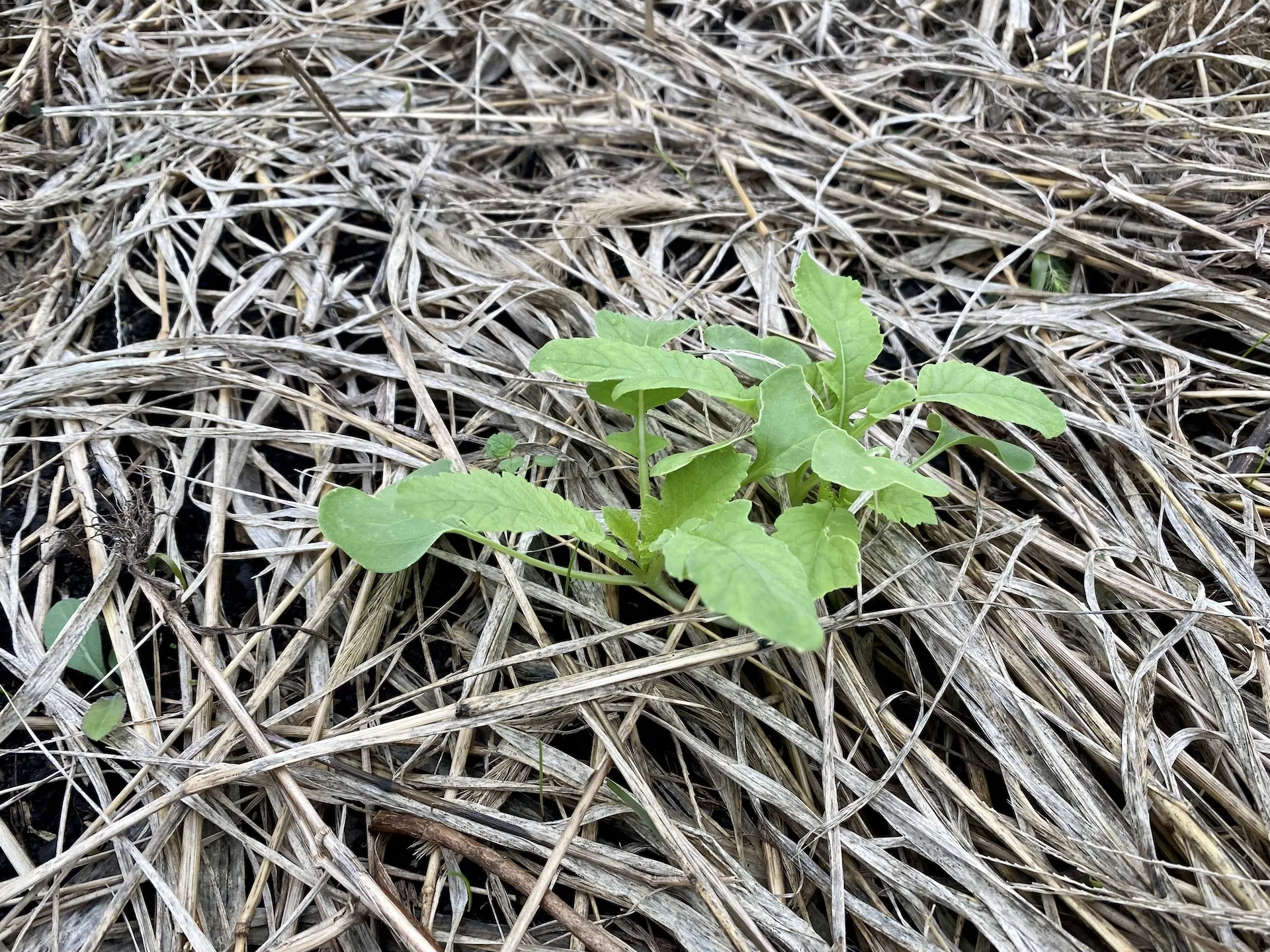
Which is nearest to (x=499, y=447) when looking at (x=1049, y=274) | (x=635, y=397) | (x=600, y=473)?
(x=600, y=473)

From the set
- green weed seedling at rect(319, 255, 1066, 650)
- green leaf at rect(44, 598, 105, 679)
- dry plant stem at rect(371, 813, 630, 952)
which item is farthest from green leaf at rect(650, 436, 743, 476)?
green leaf at rect(44, 598, 105, 679)

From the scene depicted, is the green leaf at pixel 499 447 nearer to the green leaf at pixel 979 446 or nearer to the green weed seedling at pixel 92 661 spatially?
the green weed seedling at pixel 92 661

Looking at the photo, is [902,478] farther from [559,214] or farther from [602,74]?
[602,74]

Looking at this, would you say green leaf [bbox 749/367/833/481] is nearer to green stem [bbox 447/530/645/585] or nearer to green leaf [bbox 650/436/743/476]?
green leaf [bbox 650/436/743/476]

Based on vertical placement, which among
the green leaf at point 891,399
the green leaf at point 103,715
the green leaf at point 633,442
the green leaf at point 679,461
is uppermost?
the green leaf at point 891,399

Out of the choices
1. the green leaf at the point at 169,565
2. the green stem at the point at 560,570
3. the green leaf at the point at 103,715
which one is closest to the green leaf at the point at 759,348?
the green stem at the point at 560,570
